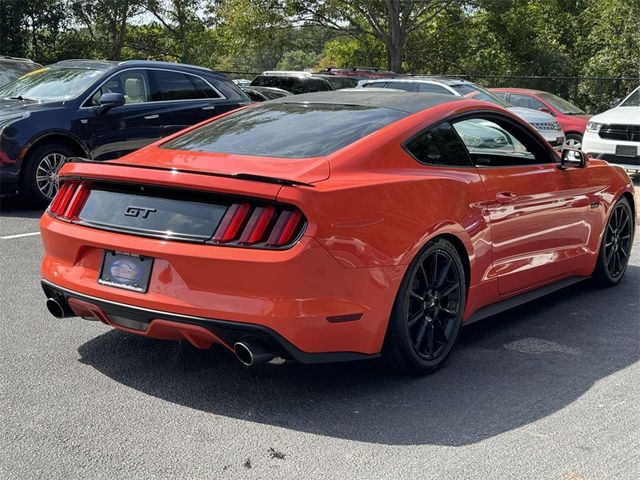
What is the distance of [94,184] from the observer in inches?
173

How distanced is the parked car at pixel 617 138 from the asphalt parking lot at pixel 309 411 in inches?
332

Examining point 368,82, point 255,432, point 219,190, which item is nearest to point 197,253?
point 219,190

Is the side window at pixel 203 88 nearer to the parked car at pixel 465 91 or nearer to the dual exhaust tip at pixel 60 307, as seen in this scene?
the parked car at pixel 465 91

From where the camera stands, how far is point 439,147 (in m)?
4.82

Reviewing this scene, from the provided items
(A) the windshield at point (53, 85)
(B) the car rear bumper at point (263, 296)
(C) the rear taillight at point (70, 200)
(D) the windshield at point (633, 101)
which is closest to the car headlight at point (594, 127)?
(D) the windshield at point (633, 101)

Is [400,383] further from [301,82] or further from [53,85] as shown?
[301,82]

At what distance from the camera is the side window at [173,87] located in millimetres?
10648

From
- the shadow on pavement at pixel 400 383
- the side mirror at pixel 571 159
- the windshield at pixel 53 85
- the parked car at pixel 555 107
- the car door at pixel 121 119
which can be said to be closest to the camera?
the shadow on pavement at pixel 400 383

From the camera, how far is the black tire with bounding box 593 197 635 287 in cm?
653

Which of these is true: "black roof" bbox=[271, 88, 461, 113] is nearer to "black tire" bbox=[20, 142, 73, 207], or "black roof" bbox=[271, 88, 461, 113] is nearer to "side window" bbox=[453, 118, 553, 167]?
"side window" bbox=[453, 118, 553, 167]

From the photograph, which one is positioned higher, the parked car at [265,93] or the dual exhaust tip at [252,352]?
the parked car at [265,93]

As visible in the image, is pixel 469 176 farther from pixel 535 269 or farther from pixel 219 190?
pixel 219 190

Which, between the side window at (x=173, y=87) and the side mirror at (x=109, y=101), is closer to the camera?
the side mirror at (x=109, y=101)

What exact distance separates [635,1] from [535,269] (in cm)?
2657
